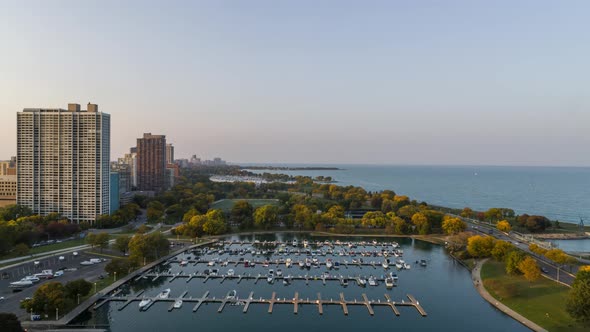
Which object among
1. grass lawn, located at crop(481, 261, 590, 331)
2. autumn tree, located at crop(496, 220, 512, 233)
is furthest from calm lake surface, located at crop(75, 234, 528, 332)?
autumn tree, located at crop(496, 220, 512, 233)

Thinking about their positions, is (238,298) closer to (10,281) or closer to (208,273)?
(208,273)

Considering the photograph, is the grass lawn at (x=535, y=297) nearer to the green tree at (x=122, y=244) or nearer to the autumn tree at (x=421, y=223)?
the autumn tree at (x=421, y=223)

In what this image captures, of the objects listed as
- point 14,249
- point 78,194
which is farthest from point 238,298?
point 78,194

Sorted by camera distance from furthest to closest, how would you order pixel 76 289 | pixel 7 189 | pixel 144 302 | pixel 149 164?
pixel 149 164
pixel 7 189
pixel 144 302
pixel 76 289

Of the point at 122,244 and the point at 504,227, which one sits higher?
the point at 504,227

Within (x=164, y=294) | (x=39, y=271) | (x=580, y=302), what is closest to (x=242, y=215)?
(x=39, y=271)

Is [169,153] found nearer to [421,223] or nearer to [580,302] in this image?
[421,223]
